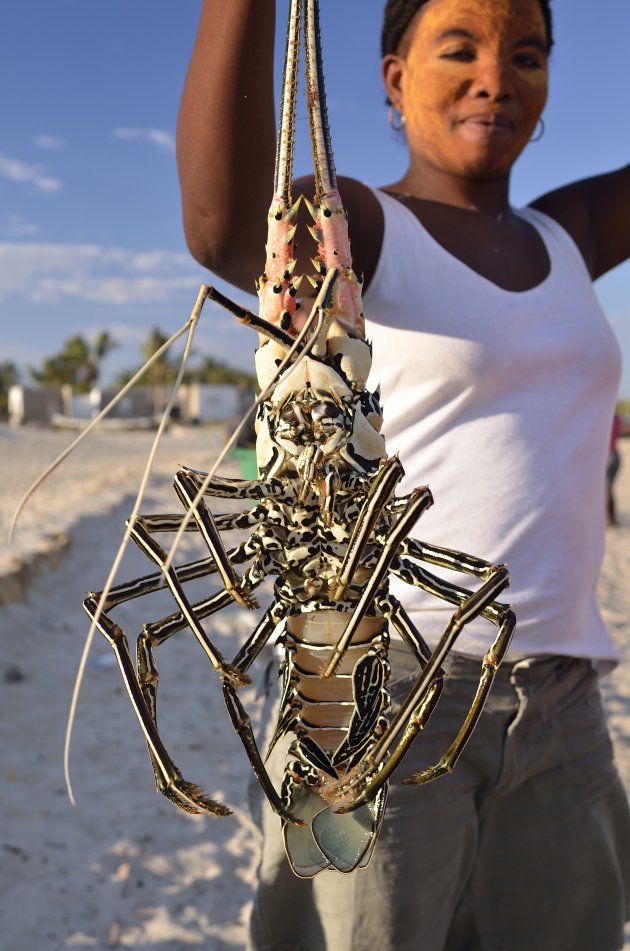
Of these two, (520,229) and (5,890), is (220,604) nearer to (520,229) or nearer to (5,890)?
(520,229)

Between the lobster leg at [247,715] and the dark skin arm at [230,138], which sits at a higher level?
the dark skin arm at [230,138]

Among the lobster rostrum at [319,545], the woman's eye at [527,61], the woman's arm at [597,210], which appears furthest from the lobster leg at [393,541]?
the woman's arm at [597,210]

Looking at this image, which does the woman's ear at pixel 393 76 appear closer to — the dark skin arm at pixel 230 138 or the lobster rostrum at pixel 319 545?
the dark skin arm at pixel 230 138

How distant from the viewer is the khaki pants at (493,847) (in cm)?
165

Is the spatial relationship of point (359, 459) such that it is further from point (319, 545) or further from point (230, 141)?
point (230, 141)

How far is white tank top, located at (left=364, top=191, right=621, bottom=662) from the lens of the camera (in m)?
1.62

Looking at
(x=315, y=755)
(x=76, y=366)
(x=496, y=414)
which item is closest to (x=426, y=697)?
(x=315, y=755)

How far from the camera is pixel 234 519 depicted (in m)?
0.98

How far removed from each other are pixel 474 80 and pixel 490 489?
2.93 ft

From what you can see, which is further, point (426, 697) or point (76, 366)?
point (76, 366)

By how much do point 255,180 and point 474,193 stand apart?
34.1 inches

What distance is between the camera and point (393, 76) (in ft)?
6.27

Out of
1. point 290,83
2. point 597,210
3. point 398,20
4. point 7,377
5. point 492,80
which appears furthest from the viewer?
point 7,377

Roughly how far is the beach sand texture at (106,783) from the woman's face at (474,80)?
1993 mm
